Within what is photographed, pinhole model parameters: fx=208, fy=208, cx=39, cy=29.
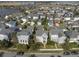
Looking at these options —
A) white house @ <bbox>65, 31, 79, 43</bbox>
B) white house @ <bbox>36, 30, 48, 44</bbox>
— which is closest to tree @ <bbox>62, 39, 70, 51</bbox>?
white house @ <bbox>65, 31, 79, 43</bbox>

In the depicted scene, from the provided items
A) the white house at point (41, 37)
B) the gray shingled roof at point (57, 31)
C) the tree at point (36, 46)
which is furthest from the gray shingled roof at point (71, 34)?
the tree at point (36, 46)

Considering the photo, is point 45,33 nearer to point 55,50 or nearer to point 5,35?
point 55,50

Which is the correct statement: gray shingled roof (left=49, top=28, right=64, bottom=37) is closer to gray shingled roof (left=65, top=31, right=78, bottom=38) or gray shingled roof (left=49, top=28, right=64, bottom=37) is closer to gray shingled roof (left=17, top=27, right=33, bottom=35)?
gray shingled roof (left=65, top=31, right=78, bottom=38)

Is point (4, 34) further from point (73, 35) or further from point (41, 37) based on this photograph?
point (73, 35)

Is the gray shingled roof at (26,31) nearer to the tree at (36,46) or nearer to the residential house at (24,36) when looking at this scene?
the residential house at (24,36)

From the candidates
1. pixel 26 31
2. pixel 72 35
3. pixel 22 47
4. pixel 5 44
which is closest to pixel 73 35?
pixel 72 35

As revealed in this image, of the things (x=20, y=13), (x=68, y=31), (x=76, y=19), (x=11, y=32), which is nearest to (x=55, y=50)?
Answer: (x=68, y=31)

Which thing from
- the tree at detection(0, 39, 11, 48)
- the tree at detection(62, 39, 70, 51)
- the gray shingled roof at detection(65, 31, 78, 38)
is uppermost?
the gray shingled roof at detection(65, 31, 78, 38)

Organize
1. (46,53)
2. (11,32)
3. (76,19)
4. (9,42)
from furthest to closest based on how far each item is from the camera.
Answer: (76,19) → (11,32) → (9,42) → (46,53)
